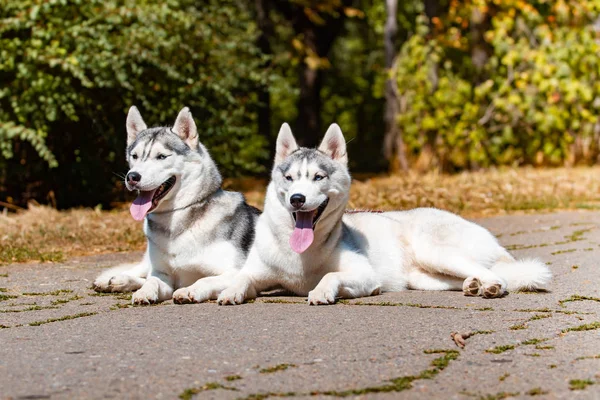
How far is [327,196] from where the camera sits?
19.8 feet

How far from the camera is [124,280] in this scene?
6.68 metres

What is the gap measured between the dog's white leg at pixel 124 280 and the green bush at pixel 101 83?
4.53 m

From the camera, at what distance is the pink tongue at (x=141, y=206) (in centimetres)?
628

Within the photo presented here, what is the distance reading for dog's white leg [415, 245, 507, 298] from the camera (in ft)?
19.8

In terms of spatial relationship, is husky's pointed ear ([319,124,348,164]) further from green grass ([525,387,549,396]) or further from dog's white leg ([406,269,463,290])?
green grass ([525,387,549,396])

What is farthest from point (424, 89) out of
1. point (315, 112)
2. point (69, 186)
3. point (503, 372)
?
point (503, 372)

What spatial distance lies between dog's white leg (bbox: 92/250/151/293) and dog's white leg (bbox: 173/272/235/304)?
0.71 m

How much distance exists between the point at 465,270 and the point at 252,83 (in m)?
8.97

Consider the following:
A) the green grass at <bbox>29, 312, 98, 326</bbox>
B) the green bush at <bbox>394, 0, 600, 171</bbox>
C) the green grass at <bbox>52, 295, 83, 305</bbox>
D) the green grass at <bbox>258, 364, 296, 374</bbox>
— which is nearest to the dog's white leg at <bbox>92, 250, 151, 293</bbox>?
the green grass at <bbox>52, 295, 83, 305</bbox>

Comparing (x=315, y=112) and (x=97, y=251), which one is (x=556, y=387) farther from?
(x=315, y=112)

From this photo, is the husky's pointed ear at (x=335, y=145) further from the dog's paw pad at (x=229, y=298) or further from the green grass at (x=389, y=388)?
the green grass at (x=389, y=388)

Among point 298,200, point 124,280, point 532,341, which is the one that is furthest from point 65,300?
point 532,341

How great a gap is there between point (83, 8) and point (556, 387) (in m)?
9.46

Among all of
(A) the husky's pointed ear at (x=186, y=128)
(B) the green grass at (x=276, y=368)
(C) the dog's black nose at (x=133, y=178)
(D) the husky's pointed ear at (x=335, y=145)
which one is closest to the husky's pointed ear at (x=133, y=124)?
(A) the husky's pointed ear at (x=186, y=128)
